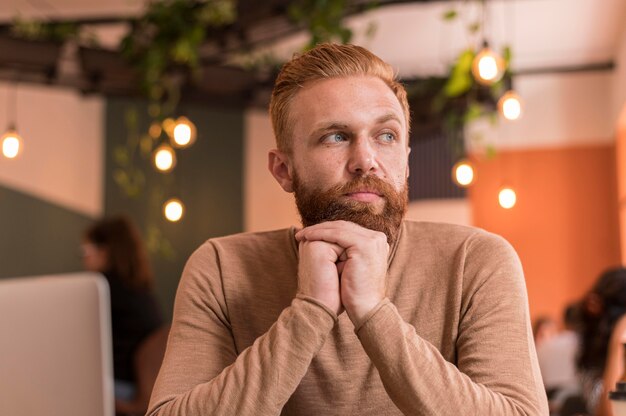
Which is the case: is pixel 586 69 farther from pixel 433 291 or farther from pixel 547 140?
pixel 433 291

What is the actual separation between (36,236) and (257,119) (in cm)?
325

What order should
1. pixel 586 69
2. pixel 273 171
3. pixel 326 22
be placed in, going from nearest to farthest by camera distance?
pixel 273 171
pixel 326 22
pixel 586 69

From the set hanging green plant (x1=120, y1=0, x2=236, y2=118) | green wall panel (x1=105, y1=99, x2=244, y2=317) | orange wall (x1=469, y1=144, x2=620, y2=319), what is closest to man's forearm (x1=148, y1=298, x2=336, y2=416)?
hanging green plant (x1=120, y1=0, x2=236, y2=118)

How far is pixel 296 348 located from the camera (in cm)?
150

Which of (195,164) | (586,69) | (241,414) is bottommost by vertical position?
(241,414)

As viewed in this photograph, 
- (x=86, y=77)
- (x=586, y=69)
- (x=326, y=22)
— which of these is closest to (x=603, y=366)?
(x=326, y=22)

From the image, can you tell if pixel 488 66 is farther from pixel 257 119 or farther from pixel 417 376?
pixel 257 119

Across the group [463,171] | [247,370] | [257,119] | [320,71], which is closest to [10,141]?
[463,171]

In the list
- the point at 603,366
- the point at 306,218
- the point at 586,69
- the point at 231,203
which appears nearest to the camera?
the point at 306,218

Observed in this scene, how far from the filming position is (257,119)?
33.9 ft

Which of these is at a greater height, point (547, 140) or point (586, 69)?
point (586, 69)

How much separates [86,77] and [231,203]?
4225 millimetres

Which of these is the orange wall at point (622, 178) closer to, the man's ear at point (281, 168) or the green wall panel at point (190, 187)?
the green wall panel at point (190, 187)

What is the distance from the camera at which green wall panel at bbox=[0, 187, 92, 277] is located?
730cm
